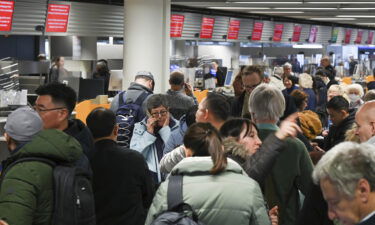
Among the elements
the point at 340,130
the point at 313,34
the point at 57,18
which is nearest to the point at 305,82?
the point at 340,130

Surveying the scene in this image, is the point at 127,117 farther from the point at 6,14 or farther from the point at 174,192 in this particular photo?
the point at 6,14

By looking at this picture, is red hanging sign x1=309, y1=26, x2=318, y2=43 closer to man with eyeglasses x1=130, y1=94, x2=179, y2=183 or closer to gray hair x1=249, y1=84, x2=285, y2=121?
man with eyeglasses x1=130, y1=94, x2=179, y2=183

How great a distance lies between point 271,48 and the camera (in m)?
28.7

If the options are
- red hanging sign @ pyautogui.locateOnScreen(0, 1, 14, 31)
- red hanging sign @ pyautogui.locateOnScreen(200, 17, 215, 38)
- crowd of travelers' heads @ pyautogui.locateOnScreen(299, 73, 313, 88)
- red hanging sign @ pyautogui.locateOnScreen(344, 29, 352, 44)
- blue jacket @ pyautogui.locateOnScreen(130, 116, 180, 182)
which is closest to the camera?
→ blue jacket @ pyautogui.locateOnScreen(130, 116, 180, 182)

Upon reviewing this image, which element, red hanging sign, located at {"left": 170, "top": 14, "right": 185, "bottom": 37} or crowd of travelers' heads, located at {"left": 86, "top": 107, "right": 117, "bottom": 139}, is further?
red hanging sign, located at {"left": 170, "top": 14, "right": 185, "bottom": 37}

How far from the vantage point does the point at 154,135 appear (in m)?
5.21

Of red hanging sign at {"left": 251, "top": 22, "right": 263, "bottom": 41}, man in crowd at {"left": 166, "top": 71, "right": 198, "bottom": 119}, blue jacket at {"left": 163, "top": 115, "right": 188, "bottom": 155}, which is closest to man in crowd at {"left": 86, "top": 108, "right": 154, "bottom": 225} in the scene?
blue jacket at {"left": 163, "top": 115, "right": 188, "bottom": 155}

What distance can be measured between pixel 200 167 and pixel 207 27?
601 inches

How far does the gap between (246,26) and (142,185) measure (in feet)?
53.9

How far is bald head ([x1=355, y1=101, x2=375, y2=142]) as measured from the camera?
3760mm

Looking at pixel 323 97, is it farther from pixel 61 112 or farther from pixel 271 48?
pixel 271 48

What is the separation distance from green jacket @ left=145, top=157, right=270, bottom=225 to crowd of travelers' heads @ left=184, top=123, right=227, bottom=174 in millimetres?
44

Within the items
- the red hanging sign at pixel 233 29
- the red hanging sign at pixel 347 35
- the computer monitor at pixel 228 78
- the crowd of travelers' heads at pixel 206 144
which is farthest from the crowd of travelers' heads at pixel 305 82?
the red hanging sign at pixel 347 35

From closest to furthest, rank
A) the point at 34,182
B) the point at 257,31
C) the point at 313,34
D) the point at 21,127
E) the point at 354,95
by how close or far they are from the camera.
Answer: the point at 34,182 → the point at 21,127 → the point at 354,95 → the point at 257,31 → the point at 313,34
